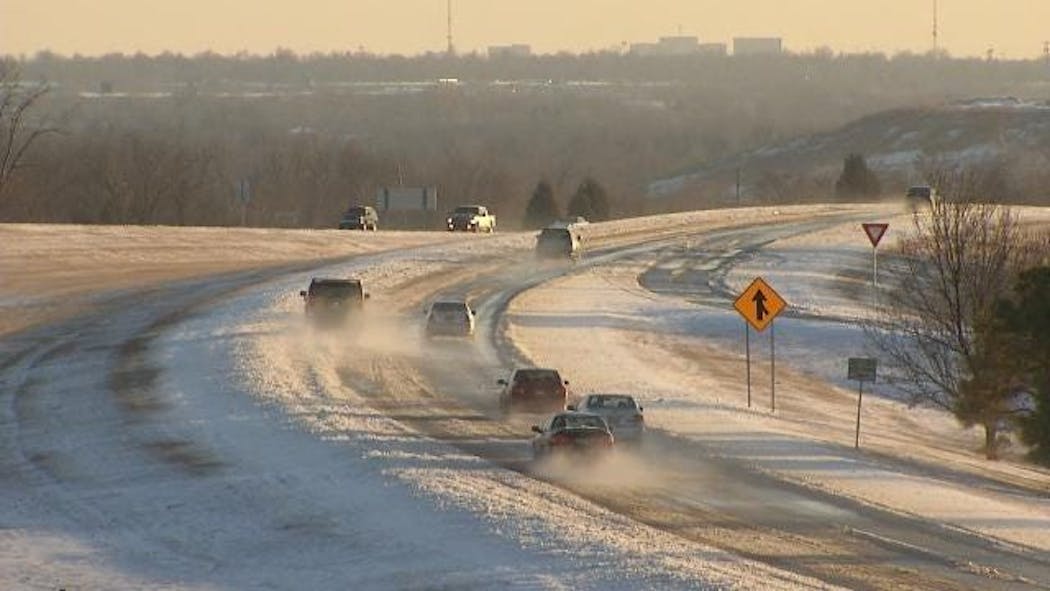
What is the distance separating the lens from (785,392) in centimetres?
5959

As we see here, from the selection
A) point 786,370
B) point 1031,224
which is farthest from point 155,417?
point 1031,224

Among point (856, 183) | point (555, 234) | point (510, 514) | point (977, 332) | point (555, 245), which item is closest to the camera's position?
point (510, 514)

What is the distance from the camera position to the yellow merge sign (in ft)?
168

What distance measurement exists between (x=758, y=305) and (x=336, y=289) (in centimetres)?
2036

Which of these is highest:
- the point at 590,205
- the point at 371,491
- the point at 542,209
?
the point at 590,205

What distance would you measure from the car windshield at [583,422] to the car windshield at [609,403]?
8.82 feet

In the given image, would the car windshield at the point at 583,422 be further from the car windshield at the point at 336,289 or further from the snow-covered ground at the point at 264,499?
the car windshield at the point at 336,289

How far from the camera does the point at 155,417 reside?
1832 inches

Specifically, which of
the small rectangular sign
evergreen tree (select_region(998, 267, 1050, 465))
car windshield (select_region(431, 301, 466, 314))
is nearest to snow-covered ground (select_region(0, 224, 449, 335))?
car windshield (select_region(431, 301, 466, 314))

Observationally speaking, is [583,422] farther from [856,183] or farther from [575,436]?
[856,183]

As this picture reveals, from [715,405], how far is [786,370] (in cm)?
1454

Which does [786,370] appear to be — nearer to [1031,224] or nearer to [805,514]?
[805,514]

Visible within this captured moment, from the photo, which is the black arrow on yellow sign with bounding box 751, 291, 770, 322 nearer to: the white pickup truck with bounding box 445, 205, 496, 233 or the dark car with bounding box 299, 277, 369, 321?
the dark car with bounding box 299, 277, 369, 321

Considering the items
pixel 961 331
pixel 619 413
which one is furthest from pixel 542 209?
pixel 619 413
